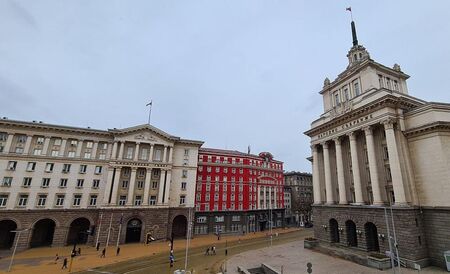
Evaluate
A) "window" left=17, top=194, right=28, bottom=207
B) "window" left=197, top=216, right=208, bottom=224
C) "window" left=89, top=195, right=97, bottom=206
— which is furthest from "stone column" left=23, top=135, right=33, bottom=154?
"window" left=197, top=216, right=208, bottom=224

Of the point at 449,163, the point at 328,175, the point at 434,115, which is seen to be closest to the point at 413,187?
the point at 449,163

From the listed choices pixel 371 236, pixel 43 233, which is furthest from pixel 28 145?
pixel 371 236

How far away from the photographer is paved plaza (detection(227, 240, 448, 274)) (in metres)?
28.1

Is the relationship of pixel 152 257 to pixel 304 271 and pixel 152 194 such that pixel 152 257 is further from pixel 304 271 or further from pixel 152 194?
pixel 304 271

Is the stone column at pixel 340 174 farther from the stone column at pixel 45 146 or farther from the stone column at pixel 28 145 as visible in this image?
the stone column at pixel 28 145

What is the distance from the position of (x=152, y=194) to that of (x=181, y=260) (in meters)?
22.3

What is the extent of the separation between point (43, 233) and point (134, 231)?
756 inches

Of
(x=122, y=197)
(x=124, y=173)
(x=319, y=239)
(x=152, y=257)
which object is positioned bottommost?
(x=152, y=257)

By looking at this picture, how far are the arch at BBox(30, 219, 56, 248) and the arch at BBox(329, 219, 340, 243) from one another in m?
58.3

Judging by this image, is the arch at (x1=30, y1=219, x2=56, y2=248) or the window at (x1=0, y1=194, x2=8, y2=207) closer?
the window at (x1=0, y1=194, x2=8, y2=207)

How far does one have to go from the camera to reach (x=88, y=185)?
51.6m

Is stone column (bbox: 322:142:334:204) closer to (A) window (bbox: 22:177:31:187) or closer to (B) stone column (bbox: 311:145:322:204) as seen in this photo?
(B) stone column (bbox: 311:145:322:204)

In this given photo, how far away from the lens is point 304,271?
28.5 m

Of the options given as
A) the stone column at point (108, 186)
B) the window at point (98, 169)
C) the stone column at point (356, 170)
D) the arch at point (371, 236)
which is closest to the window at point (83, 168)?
the window at point (98, 169)
